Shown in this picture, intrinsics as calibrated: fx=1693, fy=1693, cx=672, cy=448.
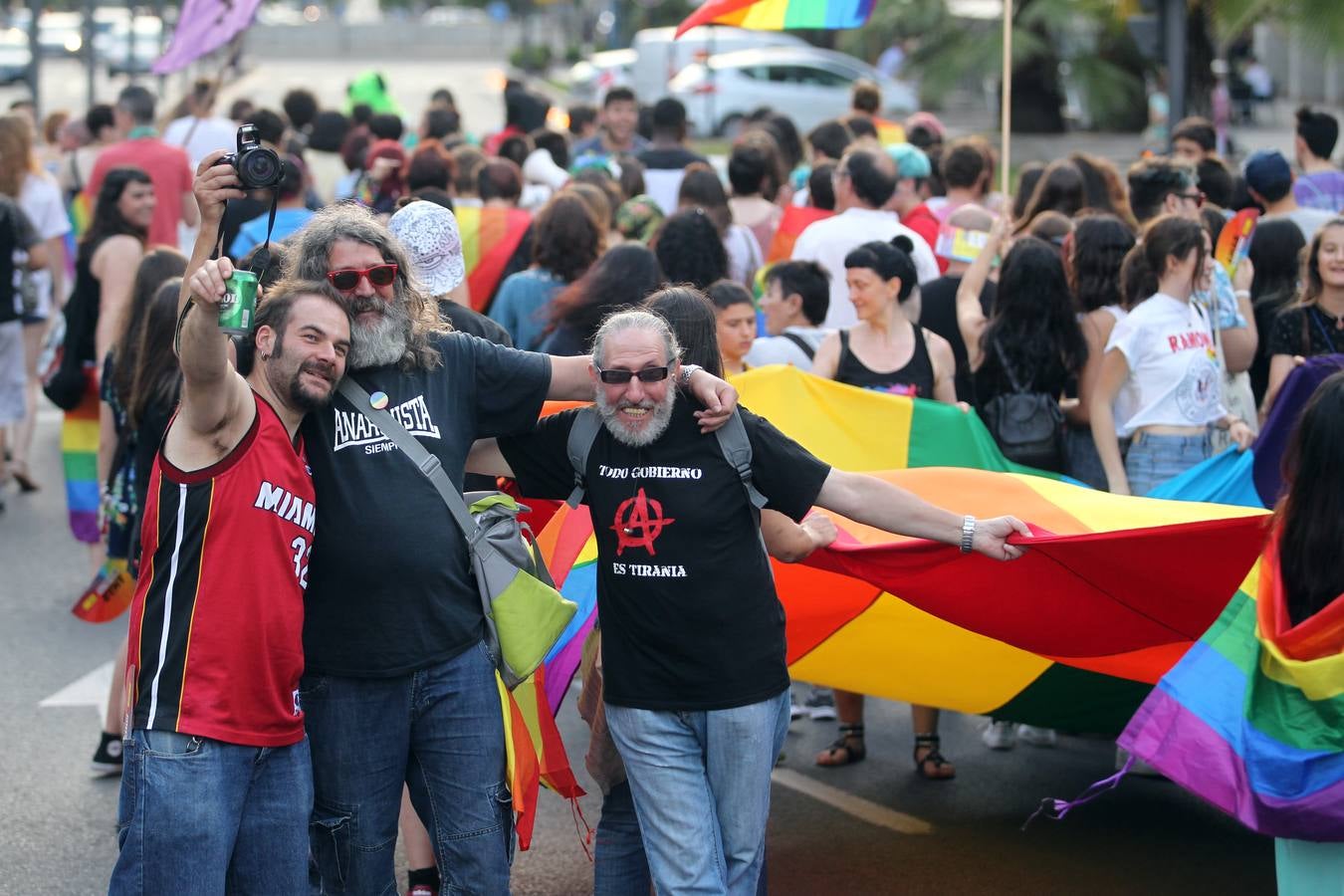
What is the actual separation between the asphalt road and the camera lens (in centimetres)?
272

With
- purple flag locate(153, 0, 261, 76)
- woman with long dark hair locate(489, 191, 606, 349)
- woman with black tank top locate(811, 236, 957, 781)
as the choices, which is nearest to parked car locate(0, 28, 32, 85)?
purple flag locate(153, 0, 261, 76)

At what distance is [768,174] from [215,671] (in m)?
7.09

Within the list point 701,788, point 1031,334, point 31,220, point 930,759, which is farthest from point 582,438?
point 31,220

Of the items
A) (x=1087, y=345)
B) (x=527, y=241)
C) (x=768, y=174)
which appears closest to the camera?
(x=1087, y=345)

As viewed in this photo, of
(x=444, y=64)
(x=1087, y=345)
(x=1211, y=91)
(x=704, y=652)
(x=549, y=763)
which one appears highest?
(x=444, y=64)

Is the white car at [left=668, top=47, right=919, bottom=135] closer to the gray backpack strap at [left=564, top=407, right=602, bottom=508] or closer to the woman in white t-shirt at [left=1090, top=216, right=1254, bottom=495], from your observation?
the woman in white t-shirt at [left=1090, top=216, right=1254, bottom=495]

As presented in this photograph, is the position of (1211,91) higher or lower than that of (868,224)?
higher

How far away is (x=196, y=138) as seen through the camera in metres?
13.4

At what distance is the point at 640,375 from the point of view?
4016 mm

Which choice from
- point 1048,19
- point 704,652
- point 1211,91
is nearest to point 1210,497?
point 704,652

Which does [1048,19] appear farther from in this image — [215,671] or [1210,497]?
[215,671]

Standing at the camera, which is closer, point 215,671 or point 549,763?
point 215,671

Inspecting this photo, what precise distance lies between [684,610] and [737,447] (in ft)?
1.36

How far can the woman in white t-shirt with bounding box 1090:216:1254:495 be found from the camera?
6320 mm
